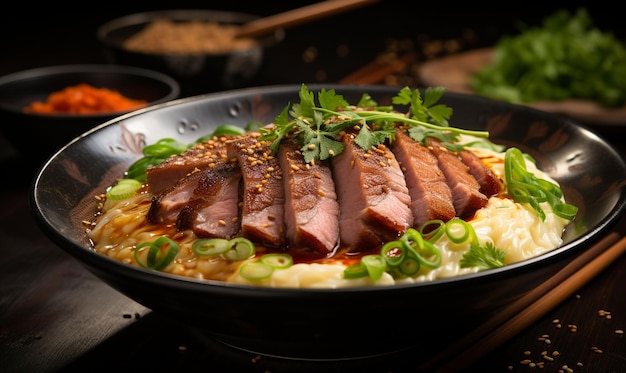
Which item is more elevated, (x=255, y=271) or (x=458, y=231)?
(x=458, y=231)

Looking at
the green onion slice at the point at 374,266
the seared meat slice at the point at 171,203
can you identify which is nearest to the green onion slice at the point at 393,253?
the green onion slice at the point at 374,266

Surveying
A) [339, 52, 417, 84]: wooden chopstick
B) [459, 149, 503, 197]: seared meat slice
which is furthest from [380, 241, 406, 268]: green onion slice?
[339, 52, 417, 84]: wooden chopstick

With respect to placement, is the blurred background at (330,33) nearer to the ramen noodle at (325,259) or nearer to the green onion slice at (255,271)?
the ramen noodle at (325,259)

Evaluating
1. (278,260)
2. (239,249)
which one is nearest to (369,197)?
(278,260)

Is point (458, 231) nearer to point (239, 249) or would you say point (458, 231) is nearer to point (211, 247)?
point (239, 249)

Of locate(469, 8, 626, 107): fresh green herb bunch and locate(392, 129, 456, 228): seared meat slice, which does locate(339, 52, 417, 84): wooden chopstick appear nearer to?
locate(469, 8, 626, 107): fresh green herb bunch
